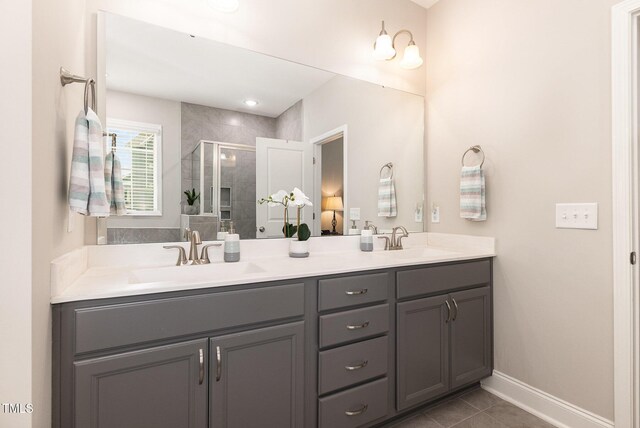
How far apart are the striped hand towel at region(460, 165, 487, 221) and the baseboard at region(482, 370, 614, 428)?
1.03 metres

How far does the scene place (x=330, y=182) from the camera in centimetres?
211

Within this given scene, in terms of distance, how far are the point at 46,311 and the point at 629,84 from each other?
8.13ft

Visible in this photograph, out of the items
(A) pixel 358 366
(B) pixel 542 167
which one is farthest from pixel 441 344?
(B) pixel 542 167

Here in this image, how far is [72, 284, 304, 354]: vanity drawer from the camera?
1.00 meters

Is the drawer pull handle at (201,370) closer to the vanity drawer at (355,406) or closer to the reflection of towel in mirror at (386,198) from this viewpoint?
the vanity drawer at (355,406)

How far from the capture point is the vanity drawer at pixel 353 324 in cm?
141

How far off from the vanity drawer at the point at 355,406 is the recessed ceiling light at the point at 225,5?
6.64ft

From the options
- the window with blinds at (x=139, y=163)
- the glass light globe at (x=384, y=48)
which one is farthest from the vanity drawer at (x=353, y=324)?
the glass light globe at (x=384, y=48)

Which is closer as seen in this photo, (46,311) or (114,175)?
(46,311)

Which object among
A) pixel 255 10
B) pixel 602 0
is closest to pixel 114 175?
pixel 255 10

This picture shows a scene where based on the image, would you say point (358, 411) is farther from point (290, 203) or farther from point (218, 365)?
point (290, 203)

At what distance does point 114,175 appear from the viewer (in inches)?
54.6

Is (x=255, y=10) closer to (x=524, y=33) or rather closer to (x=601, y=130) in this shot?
(x=524, y=33)

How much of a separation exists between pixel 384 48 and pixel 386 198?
1036 mm
